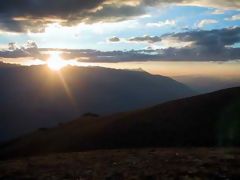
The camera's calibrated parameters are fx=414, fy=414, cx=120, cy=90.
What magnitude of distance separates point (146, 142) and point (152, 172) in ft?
47.3

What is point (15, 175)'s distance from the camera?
22.7m

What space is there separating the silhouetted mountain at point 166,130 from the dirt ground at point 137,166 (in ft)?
23.3

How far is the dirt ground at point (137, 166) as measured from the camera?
19859 millimetres

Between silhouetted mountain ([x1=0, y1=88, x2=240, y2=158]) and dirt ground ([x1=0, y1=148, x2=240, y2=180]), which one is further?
silhouetted mountain ([x1=0, y1=88, x2=240, y2=158])

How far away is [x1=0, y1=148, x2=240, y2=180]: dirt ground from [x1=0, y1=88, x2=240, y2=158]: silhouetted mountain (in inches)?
279

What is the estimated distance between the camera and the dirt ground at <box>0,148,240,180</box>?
19859 millimetres

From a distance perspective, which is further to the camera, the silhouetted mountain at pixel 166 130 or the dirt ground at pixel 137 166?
the silhouetted mountain at pixel 166 130

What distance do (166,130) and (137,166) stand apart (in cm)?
1466

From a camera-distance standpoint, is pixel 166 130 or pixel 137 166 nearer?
pixel 137 166

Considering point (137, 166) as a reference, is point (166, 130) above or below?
above

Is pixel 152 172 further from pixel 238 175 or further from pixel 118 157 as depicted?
pixel 118 157

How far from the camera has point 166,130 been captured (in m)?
36.7

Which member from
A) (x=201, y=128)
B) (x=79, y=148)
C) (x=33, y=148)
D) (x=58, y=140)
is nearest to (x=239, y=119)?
(x=201, y=128)

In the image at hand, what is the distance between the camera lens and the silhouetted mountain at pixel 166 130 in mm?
34428
